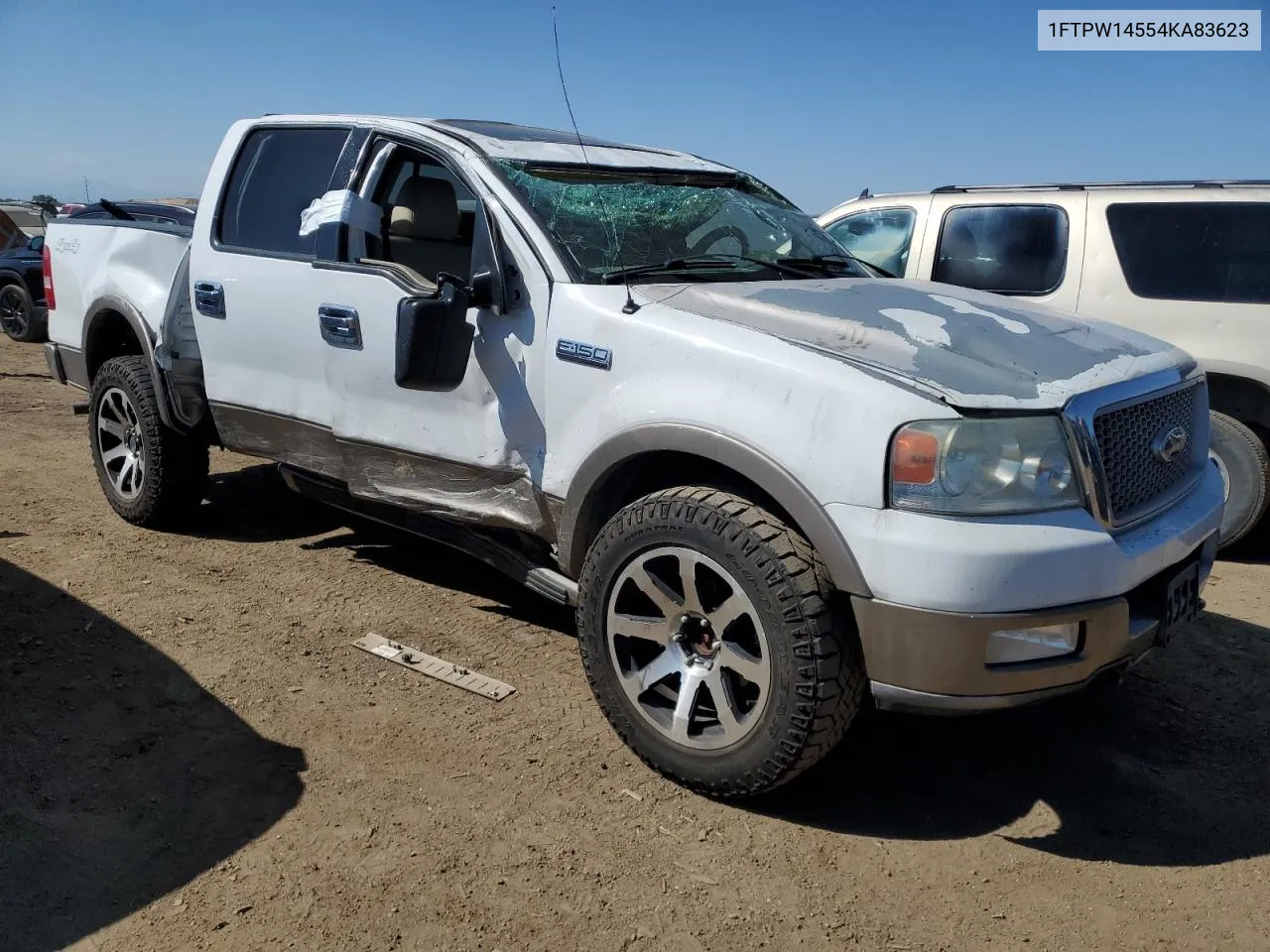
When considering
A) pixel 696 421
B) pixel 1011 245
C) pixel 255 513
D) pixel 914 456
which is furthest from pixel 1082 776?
pixel 255 513

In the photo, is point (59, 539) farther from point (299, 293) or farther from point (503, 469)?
point (503, 469)

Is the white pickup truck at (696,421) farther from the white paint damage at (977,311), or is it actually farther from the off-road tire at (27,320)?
the off-road tire at (27,320)

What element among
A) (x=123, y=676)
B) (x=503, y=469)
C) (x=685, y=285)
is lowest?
(x=123, y=676)

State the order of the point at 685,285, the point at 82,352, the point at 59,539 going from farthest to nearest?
the point at 82,352
the point at 59,539
the point at 685,285

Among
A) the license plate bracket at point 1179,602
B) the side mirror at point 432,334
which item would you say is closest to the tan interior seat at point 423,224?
the side mirror at point 432,334

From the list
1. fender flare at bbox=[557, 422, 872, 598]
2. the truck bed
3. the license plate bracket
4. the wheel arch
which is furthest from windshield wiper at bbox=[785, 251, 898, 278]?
the truck bed

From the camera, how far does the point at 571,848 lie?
2797mm

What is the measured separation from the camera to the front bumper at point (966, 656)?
2.55m

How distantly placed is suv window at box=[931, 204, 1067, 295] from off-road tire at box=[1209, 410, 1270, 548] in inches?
46.8

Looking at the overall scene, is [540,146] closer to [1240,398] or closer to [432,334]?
[432,334]

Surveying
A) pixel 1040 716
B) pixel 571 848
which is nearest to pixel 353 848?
pixel 571 848

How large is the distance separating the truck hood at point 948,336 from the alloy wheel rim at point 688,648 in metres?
0.72

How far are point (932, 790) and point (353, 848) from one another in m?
1.69

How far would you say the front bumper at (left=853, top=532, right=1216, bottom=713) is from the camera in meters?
2.55
